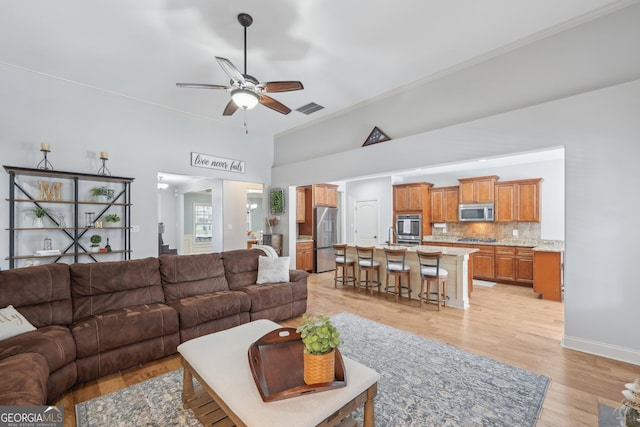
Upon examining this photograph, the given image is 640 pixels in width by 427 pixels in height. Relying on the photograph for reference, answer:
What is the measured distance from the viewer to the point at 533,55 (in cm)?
330

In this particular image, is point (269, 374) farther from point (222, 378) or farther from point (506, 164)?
point (506, 164)

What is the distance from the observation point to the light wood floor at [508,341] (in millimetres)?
2127

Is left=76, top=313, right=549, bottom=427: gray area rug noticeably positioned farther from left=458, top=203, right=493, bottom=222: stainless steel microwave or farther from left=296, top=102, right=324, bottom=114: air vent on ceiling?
left=458, top=203, right=493, bottom=222: stainless steel microwave

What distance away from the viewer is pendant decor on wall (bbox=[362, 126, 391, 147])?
15.5 feet

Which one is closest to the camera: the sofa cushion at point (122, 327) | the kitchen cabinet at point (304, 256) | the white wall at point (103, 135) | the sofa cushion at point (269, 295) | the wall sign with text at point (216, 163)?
the sofa cushion at point (122, 327)

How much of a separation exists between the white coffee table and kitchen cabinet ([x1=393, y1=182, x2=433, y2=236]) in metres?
6.15

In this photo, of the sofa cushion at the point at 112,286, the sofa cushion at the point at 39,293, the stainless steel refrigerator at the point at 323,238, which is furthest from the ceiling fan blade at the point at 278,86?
the stainless steel refrigerator at the point at 323,238

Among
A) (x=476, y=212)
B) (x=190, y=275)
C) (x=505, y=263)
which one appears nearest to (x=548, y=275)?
(x=505, y=263)

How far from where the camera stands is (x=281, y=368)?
1.70 metres

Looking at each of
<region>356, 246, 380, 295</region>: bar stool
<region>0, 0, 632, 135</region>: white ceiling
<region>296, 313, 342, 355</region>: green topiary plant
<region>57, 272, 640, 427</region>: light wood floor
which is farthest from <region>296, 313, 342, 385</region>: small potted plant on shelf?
<region>356, 246, 380, 295</region>: bar stool

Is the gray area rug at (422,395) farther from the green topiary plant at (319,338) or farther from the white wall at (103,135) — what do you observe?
the white wall at (103,135)

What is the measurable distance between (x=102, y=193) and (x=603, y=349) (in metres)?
6.52


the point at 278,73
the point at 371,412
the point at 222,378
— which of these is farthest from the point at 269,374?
the point at 278,73

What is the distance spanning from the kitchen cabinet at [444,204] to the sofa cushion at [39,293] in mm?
7306
